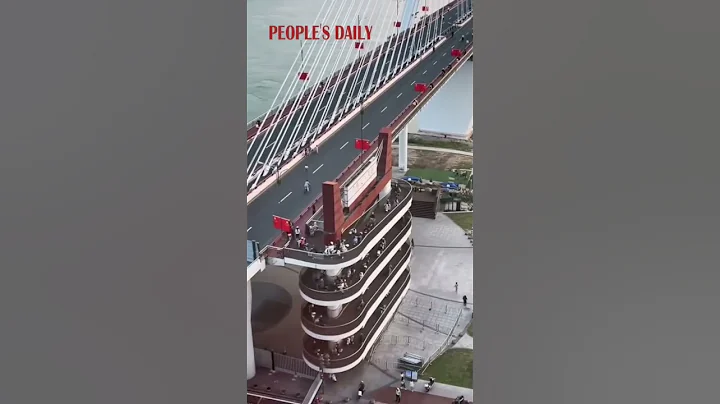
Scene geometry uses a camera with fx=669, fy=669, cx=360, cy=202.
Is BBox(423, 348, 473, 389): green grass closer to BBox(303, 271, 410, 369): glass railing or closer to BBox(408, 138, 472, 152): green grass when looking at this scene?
BBox(303, 271, 410, 369): glass railing

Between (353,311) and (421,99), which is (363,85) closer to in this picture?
(421,99)

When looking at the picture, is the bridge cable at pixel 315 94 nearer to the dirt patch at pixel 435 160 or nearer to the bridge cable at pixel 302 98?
the bridge cable at pixel 302 98

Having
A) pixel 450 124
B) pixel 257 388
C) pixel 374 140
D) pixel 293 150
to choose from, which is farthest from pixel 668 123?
pixel 257 388

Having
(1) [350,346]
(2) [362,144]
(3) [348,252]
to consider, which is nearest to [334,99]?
(2) [362,144]

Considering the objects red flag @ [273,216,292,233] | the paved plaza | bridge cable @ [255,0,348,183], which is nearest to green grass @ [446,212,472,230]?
the paved plaza

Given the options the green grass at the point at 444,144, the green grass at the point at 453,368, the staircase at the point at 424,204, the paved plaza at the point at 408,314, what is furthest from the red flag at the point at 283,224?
the green grass at the point at 453,368

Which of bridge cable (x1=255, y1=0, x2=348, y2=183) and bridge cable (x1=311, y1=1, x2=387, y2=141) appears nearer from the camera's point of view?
bridge cable (x1=255, y1=0, x2=348, y2=183)

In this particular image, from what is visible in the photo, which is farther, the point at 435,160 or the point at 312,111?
the point at 312,111
